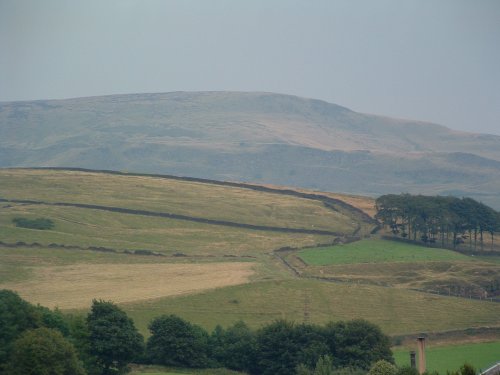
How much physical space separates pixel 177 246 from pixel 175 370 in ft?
156

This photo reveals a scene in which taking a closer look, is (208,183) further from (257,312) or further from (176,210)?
(257,312)

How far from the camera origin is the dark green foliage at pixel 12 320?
2301 inches

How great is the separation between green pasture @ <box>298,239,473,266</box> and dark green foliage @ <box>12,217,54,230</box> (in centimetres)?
3094

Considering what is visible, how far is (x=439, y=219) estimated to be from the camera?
123 metres

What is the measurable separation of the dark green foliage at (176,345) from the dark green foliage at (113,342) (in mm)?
2697

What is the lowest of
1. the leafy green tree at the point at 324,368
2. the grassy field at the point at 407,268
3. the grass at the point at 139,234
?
the leafy green tree at the point at 324,368

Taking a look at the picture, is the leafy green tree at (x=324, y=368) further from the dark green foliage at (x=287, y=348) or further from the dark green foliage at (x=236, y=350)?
the dark green foliage at (x=236, y=350)

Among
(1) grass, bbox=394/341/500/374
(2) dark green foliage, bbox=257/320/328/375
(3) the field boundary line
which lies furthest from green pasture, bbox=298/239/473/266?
(2) dark green foliage, bbox=257/320/328/375

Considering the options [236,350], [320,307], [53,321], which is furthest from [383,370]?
[320,307]

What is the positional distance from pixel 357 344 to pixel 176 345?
1282cm

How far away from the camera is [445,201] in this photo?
127 m

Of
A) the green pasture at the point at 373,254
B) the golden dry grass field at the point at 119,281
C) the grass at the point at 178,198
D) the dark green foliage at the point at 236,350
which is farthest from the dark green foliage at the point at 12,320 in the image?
the grass at the point at 178,198

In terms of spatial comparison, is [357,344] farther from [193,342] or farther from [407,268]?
[407,268]

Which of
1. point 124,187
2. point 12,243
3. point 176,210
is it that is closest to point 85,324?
point 12,243
